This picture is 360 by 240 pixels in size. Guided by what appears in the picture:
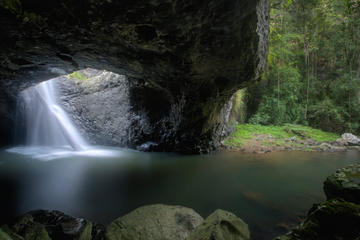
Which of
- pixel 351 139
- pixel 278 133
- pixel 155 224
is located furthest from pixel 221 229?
pixel 351 139

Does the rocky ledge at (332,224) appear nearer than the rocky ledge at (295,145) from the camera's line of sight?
Yes

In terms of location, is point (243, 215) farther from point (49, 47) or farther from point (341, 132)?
point (341, 132)

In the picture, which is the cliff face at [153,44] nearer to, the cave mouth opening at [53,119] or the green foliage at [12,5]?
the green foliage at [12,5]

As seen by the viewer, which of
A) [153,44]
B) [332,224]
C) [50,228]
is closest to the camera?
[332,224]

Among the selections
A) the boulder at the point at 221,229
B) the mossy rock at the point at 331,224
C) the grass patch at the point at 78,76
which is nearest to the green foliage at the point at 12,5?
the boulder at the point at 221,229

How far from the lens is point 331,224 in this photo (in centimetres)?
138

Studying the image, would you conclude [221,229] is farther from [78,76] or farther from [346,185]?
[78,76]

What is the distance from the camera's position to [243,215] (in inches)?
107

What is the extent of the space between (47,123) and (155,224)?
864cm

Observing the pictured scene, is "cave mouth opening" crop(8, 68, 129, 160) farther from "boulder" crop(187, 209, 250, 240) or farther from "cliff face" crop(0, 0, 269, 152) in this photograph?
"boulder" crop(187, 209, 250, 240)

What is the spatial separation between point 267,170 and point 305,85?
11629mm

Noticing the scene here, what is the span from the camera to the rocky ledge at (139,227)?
1838mm

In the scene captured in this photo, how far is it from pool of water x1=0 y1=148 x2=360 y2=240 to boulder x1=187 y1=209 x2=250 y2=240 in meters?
0.33

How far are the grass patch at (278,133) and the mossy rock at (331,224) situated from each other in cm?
753
